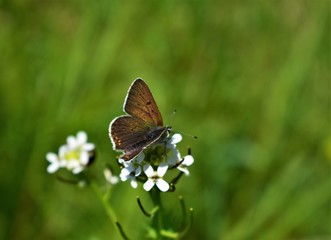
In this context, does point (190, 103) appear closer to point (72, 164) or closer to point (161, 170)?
point (72, 164)

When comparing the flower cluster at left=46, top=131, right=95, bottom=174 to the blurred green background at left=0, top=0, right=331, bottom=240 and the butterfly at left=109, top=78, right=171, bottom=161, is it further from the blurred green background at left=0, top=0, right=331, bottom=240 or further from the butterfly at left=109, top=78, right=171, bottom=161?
the blurred green background at left=0, top=0, right=331, bottom=240

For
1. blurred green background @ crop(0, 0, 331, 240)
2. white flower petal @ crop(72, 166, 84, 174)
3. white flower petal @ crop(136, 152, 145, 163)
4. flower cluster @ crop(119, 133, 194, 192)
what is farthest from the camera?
blurred green background @ crop(0, 0, 331, 240)

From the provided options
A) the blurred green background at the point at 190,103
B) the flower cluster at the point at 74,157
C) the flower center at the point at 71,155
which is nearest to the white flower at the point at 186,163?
the flower cluster at the point at 74,157

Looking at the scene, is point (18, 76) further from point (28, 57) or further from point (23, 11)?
point (23, 11)

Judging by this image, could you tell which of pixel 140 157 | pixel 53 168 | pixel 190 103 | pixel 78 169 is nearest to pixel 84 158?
pixel 78 169

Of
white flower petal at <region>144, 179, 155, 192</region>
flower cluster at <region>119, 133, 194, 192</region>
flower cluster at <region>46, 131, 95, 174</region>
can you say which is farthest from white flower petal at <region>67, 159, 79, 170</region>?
white flower petal at <region>144, 179, 155, 192</region>
